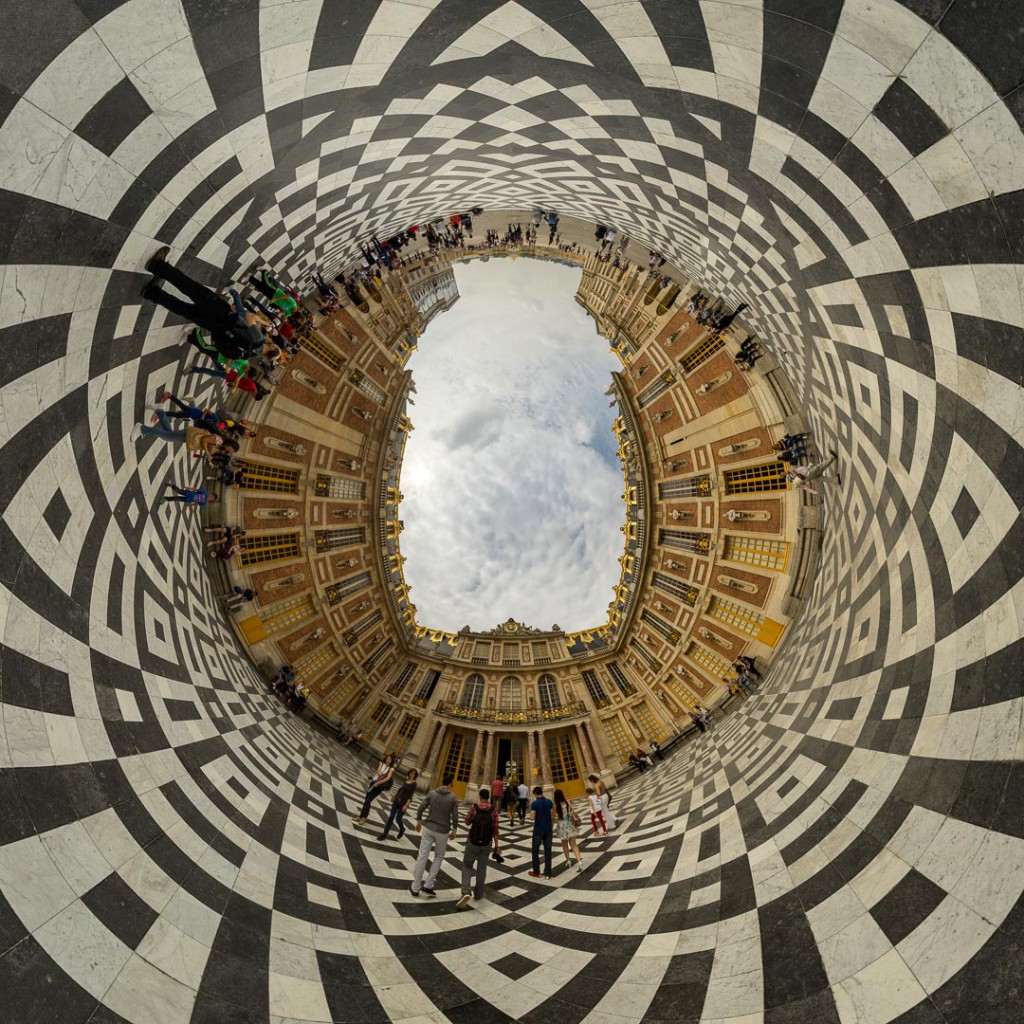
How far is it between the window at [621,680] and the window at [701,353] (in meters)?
17.2

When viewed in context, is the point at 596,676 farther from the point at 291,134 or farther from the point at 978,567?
the point at 291,134

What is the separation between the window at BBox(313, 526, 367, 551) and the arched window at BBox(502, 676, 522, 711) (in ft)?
39.8

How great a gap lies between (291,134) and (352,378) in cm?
1749

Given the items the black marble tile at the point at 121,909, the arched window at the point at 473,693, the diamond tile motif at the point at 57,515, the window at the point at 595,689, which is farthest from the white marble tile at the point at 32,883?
the window at the point at 595,689

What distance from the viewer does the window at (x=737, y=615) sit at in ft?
62.6

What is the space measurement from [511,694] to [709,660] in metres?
A: 11.5

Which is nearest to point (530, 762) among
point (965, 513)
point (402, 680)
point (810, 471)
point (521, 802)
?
point (402, 680)

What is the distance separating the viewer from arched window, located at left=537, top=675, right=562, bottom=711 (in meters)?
25.8

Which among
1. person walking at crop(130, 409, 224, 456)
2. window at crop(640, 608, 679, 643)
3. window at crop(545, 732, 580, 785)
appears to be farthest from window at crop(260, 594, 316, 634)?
window at crop(640, 608, 679, 643)

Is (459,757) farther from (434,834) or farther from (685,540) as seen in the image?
(434,834)

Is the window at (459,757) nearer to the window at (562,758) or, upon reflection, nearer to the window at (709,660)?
the window at (562,758)

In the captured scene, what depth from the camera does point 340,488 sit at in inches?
939

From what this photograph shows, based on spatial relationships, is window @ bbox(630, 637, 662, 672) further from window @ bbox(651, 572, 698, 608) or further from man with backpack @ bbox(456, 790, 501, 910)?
man with backpack @ bbox(456, 790, 501, 910)

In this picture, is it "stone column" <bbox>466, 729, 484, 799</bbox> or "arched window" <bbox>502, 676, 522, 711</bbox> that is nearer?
"stone column" <bbox>466, 729, 484, 799</bbox>
